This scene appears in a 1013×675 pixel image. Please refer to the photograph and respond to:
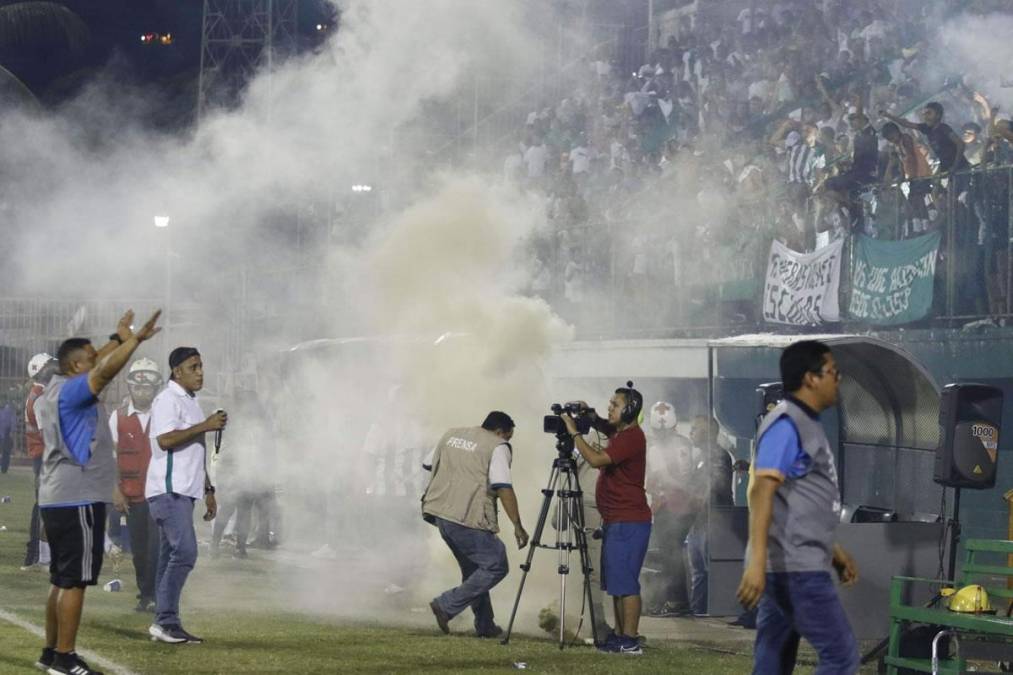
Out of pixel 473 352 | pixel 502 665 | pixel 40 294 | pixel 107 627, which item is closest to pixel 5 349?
pixel 40 294

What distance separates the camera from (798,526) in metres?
5.98

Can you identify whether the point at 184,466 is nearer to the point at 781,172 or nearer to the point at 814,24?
the point at 781,172

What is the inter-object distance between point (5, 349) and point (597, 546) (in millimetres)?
24402

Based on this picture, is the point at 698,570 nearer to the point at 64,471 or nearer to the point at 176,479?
the point at 176,479

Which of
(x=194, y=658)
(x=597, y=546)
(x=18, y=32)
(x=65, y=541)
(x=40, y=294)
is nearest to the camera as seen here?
(x=65, y=541)

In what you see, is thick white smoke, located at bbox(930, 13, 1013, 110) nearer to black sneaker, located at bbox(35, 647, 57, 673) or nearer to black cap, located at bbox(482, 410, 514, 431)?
black cap, located at bbox(482, 410, 514, 431)

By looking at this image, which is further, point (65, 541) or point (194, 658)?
point (194, 658)

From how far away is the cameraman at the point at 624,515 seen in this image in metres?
10.2

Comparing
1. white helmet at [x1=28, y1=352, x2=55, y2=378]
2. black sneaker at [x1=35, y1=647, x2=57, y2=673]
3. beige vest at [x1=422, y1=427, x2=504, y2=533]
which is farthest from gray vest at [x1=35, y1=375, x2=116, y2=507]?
white helmet at [x1=28, y1=352, x2=55, y2=378]

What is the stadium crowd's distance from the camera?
14648 mm

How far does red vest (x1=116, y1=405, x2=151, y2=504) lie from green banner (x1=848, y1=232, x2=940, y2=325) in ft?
23.3

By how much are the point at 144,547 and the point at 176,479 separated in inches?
99.5

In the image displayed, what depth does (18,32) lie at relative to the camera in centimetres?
3878

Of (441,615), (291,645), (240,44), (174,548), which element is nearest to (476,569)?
(441,615)
